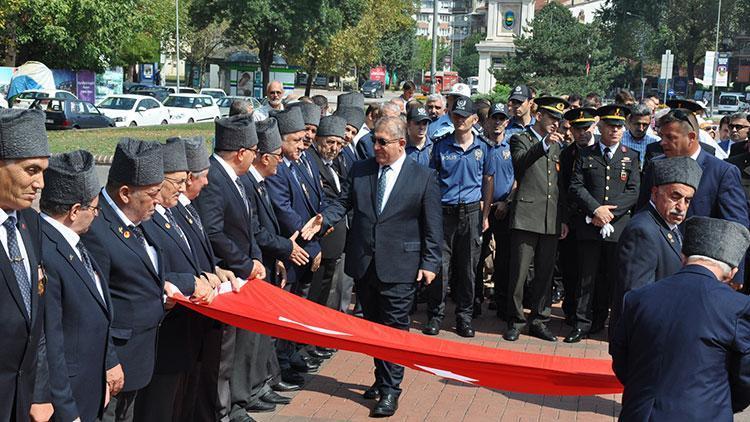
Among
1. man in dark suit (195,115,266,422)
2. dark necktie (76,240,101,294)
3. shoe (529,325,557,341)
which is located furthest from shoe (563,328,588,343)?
dark necktie (76,240,101,294)

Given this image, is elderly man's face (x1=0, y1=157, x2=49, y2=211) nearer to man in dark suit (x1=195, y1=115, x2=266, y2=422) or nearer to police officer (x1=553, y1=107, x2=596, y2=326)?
man in dark suit (x1=195, y1=115, x2=266, y2=422)

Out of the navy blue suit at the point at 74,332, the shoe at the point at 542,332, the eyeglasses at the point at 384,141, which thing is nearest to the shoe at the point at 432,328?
the shoe at the point at 542,332

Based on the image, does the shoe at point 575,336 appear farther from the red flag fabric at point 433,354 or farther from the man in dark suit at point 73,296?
the man in dark suit at point 73,296

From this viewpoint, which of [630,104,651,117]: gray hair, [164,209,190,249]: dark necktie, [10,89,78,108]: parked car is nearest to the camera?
[164,209,190,249]: dark necktie

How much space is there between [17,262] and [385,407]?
3902 mm

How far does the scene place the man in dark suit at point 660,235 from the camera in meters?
5.41

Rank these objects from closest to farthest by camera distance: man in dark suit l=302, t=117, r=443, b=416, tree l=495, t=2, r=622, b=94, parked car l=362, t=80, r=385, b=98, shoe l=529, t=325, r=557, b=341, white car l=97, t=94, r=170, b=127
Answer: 1. man in dark suit l=302, t=117, r=443, b=416
2. shoe l=529, t=325, r=557, b=341
3. white car l=97, t=94, r=170, b=127
4. tree l=495, t=2, r=622, b=94
5. parked car l=362, t=80, r=385, b=98

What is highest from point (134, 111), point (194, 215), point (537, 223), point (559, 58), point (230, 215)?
point (559, 58)

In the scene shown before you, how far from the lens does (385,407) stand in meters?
7.46

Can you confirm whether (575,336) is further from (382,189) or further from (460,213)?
(382,189)

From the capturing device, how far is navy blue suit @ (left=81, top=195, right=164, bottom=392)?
16.4 ft

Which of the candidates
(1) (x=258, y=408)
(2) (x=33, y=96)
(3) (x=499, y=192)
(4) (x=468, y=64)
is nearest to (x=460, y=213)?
(3) (x=499, y=192)

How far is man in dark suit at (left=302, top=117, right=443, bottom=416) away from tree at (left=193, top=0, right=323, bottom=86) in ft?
149

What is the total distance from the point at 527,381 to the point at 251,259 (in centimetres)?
215
